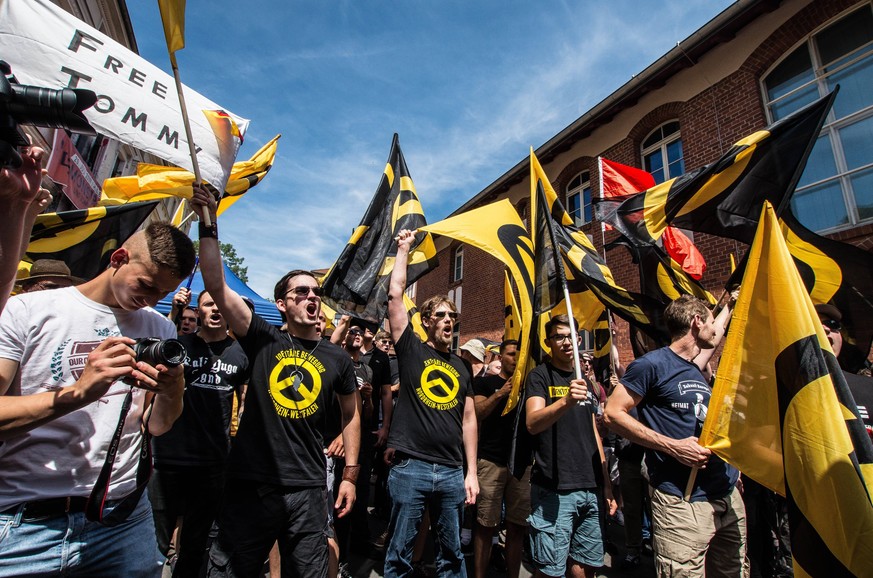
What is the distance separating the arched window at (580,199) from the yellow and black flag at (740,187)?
7.61 metres

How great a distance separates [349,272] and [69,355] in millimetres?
2467

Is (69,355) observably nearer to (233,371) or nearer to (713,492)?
(233,371)

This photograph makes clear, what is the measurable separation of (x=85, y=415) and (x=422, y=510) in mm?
1988

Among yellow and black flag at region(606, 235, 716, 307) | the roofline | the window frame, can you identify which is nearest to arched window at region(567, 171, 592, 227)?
the window frame

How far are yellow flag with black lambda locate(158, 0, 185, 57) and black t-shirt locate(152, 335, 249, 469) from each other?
2041mm

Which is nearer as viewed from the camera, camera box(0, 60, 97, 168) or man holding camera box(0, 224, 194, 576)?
camera box(0, 60, 97, 168)

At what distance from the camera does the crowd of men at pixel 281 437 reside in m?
1.59

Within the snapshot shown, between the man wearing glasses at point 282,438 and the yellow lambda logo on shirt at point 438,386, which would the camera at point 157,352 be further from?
the yellow lambda logo on shirt at point 438,386

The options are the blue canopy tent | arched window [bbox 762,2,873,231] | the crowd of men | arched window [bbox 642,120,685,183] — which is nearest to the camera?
the crowd of men

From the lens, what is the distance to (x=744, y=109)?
8.30 meters

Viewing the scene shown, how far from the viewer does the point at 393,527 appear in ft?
9.30

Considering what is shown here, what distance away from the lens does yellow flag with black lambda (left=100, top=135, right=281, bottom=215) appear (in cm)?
378

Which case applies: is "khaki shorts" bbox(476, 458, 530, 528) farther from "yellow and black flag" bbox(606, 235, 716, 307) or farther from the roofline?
the roofline

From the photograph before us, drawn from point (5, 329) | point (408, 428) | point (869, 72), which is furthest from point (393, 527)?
point (869, 72)
